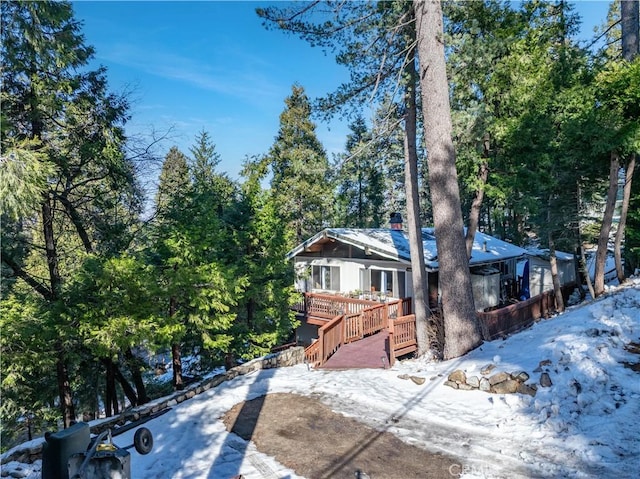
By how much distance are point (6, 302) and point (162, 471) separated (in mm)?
5534

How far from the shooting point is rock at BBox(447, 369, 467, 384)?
22.9 ft

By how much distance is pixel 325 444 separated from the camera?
17.7 ft

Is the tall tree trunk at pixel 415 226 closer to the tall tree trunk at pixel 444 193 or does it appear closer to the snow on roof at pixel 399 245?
the tall tree trunk at pixel 444 193

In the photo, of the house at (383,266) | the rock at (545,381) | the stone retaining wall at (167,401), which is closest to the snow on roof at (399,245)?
the house at (383,266)

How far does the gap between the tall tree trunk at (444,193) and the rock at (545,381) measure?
261 centimetres

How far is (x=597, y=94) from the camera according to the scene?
41.4 ft

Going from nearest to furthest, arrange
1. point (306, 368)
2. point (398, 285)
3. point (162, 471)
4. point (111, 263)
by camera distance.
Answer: point (162, 471) < point (111, 263) < point (306, 368) < point (398, 285)

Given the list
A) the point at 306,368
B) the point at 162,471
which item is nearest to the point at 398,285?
the point at 306,368

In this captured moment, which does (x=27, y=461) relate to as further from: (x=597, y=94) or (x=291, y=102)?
(x=291, y=102)

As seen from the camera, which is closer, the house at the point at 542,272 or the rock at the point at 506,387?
the rock at the point at 506,387

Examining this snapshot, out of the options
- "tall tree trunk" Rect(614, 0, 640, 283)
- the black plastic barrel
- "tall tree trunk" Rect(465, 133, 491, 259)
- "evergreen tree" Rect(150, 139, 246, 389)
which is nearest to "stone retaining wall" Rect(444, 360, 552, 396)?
"evergreen tree" Rect(150, 139, 246, 389)

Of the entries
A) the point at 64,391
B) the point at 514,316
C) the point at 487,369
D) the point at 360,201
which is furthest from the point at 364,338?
the point at 360,201

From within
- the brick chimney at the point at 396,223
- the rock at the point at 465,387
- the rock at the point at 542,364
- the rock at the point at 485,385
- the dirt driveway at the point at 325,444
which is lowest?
the dirt driveway at the point at 325,444

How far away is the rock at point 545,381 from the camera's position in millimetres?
6000
